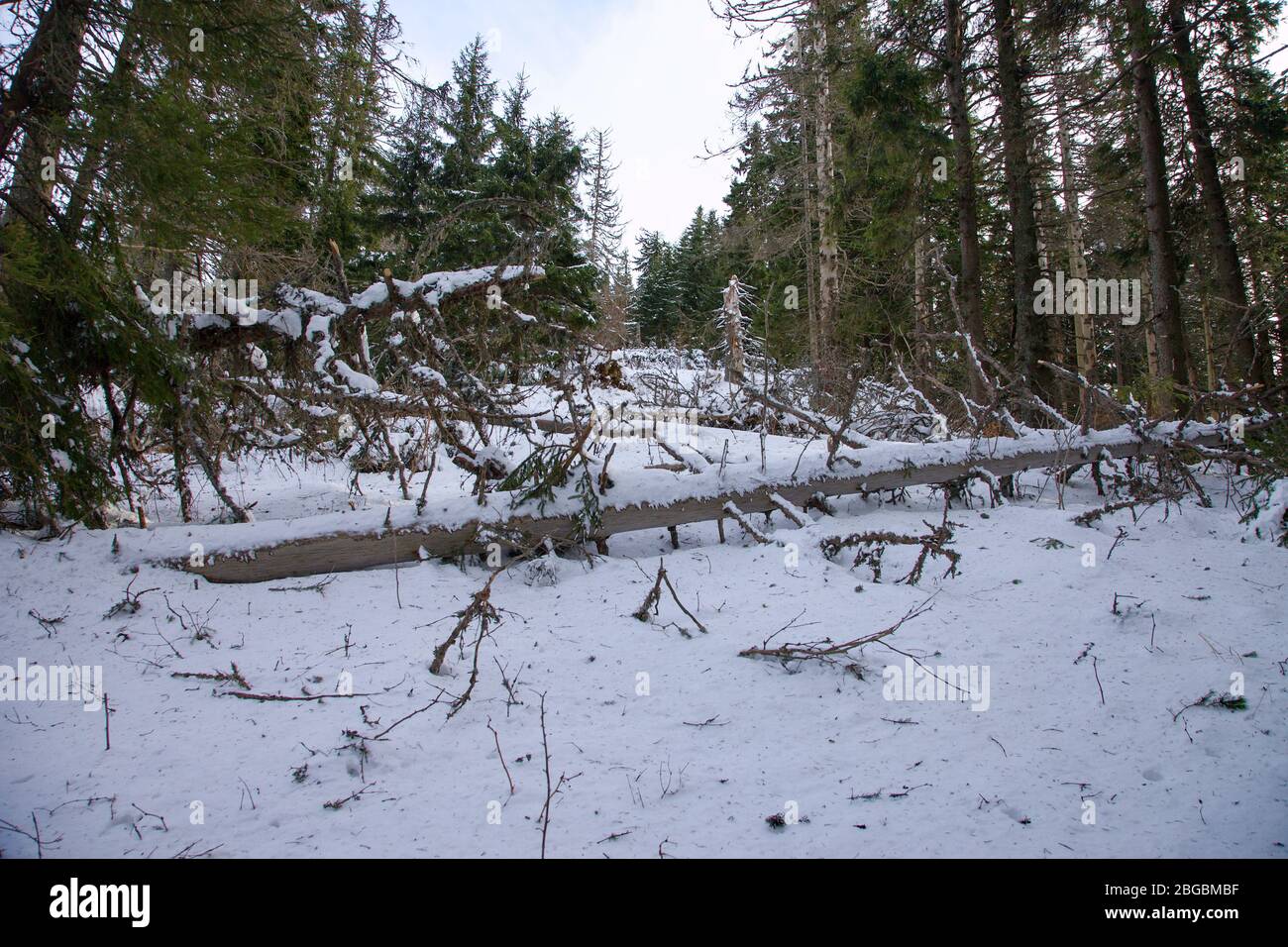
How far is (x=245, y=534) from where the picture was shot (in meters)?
4.30

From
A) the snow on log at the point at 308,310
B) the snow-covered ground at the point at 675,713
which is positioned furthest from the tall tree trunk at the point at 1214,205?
the snow on log at the point at 308,310

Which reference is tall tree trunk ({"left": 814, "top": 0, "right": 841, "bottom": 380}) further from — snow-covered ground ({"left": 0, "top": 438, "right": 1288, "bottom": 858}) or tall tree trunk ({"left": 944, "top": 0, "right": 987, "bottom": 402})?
snow-covered ground ({"left": 0, "top": 438, "right": 1288, "bottom": 858})

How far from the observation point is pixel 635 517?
479 centimetres

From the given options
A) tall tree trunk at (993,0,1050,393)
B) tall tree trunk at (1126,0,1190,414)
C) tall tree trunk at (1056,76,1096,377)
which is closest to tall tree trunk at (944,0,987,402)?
tall tree trunk at (993,0,1050,393)

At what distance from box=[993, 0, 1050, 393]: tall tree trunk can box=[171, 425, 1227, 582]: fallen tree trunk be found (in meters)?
3.39

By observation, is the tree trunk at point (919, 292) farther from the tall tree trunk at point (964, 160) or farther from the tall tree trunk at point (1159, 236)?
the tall tree trunk at point (1159, 236)

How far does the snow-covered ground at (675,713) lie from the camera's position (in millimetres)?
2000

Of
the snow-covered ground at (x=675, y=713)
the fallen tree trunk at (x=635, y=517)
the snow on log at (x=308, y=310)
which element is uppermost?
the snow on log at (x=308, y=310)

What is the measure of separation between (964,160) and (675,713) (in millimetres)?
9884

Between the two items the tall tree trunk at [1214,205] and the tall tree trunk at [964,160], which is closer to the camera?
the tall tree trunk at [1214,205]

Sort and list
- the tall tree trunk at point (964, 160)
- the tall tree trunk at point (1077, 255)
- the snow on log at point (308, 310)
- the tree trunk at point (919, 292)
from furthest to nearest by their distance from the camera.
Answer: the tall tree trunk at point (1077, 255) < the tree trunk at point (919, 292) < the tall tree trunk at point (964, 160) < the snow on log at point (308, 310)

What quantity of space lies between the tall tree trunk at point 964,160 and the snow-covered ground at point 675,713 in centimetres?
574

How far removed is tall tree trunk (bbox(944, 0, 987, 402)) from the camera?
912cm
